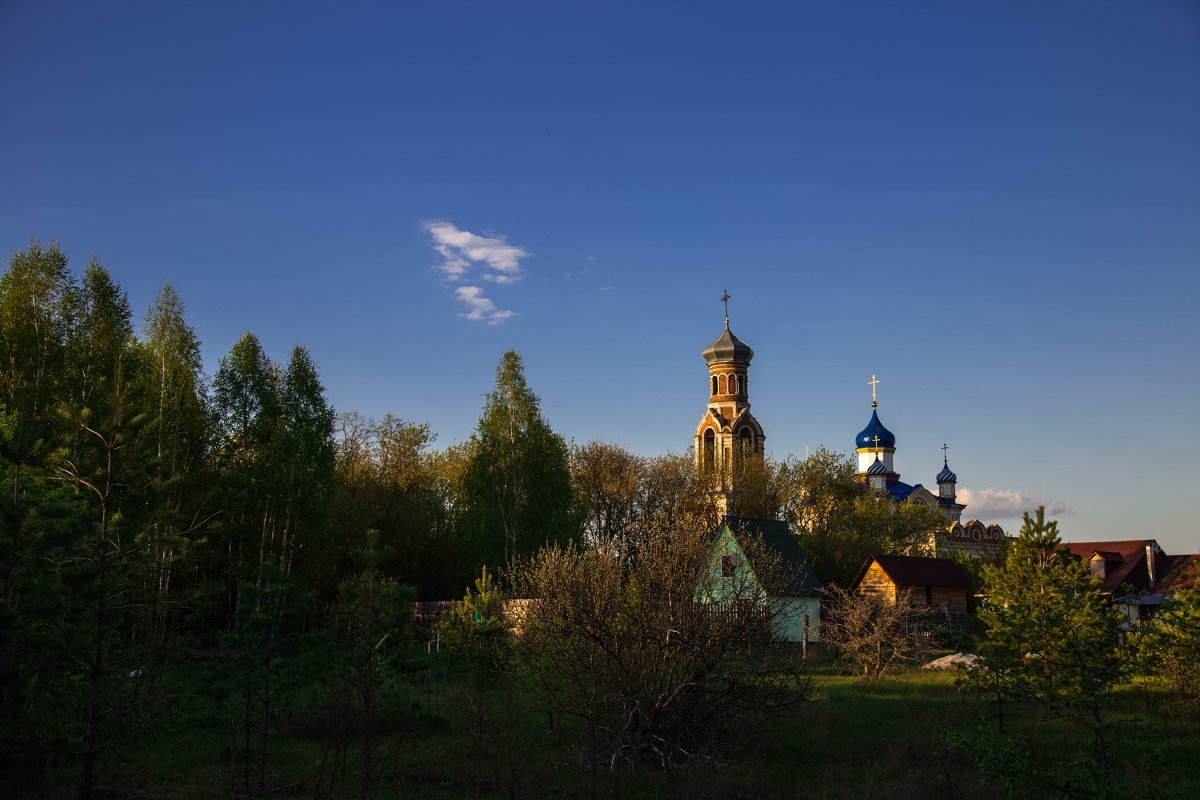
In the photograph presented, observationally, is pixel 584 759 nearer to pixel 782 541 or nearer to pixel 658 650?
pixel 658 650

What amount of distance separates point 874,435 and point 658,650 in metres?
75.5

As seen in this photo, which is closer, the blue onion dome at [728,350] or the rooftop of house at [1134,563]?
the rooftop of house at [1134,563]

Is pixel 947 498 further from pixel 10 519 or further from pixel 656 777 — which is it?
pixel 10 519

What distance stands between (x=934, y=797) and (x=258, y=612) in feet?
32.1

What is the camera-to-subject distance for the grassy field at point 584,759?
11109 mm

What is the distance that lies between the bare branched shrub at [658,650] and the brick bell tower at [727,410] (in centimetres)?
4158

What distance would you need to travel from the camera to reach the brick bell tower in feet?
196

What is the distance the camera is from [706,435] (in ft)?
201

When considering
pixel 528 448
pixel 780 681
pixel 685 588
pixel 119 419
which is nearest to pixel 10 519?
pixel 119 419

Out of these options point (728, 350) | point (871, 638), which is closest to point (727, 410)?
point (728, 350)

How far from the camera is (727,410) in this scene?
61906 millimetres

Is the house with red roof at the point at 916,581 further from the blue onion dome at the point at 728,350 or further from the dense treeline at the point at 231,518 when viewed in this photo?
the blue onion dome at the point at 728,350

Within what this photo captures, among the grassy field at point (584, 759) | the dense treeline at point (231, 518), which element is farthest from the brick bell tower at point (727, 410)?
the grassy field at point (584, 759)

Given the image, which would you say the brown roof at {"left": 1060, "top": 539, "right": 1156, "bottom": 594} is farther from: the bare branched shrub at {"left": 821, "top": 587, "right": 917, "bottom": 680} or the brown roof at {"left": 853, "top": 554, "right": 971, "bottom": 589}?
the bare branched shrub at {"left": 821, "top": 587, "right": 917, "bottom": 680}
